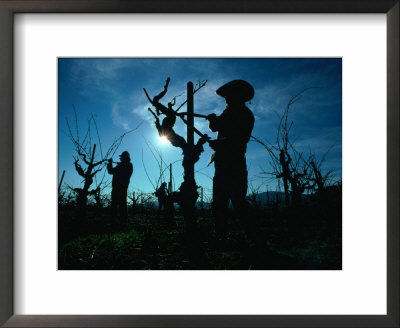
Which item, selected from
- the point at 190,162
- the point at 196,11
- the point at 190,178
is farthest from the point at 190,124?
the point at 196,11

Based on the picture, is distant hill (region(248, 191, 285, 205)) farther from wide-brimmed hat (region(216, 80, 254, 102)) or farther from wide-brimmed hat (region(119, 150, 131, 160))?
wide-brimmed hat (region(119, 150, 131, 160))

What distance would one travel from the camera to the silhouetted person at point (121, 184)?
199 cm

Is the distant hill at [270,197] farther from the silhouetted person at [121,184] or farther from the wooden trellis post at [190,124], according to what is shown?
the silhouetted person at [121,184]

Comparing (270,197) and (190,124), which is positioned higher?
(190,124)

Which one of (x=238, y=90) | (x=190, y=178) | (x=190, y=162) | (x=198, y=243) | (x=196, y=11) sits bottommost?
(x=198, y=243)

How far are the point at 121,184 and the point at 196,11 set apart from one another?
138cm

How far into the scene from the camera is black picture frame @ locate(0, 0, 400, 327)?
5.90 feet

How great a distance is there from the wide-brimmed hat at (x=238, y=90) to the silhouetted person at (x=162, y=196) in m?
0.82

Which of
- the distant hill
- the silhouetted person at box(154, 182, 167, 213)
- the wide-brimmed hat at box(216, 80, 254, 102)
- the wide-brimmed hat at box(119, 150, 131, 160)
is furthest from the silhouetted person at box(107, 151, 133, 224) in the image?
the distant hill

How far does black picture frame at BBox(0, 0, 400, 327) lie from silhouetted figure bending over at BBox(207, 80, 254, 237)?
23.4 inches

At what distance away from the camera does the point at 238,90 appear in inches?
79.1

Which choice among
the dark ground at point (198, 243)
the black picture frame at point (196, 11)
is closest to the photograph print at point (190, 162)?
the dark ground at point (198, 243)

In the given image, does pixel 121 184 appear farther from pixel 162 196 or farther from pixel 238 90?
pixel 238 90

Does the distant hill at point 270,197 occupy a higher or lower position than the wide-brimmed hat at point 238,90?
lower
